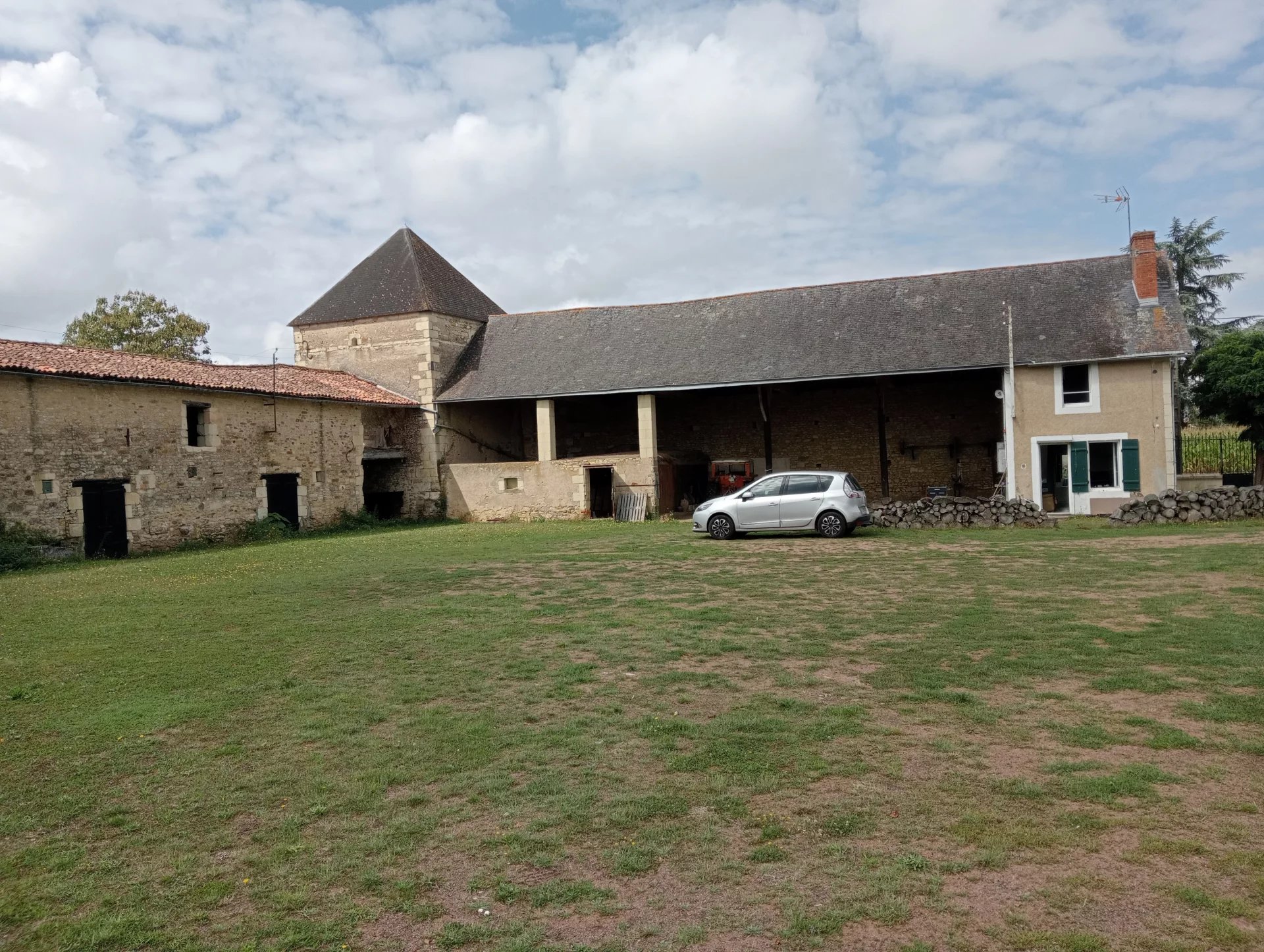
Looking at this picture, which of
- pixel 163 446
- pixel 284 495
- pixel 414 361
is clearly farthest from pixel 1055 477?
pixel 163 446

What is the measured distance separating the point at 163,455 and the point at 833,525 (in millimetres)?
13678

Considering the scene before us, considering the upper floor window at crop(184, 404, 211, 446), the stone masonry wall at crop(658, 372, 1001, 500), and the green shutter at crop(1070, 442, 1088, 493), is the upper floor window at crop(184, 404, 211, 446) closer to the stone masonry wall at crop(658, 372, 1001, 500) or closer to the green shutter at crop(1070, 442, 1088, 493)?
the stone masonry wall at crop(658, 372, 1001, 500)

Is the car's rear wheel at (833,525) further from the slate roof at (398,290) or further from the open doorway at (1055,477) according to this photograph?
the slate roof at (398,290)

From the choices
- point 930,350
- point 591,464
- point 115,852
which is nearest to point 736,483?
point 591,464

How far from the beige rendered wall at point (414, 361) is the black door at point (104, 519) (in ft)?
30.3

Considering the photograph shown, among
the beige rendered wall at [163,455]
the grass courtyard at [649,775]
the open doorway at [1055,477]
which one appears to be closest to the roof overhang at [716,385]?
the open doorway at [1055,477]

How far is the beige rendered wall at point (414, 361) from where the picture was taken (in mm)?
27156

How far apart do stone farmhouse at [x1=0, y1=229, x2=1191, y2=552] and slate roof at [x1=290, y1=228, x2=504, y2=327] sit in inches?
3.5

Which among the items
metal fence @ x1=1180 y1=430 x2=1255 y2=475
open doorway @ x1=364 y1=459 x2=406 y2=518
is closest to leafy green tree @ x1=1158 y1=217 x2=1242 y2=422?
metal fence @ x1=1180 y1=430 x2=1255 y2=475

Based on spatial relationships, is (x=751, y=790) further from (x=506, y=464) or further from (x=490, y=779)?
(x=506, y=464)

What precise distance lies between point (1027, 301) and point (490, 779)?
21.6 metres

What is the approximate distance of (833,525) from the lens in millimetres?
17094

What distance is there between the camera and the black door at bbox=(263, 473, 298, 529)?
2236 centimetres

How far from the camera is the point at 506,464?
87.4ft
